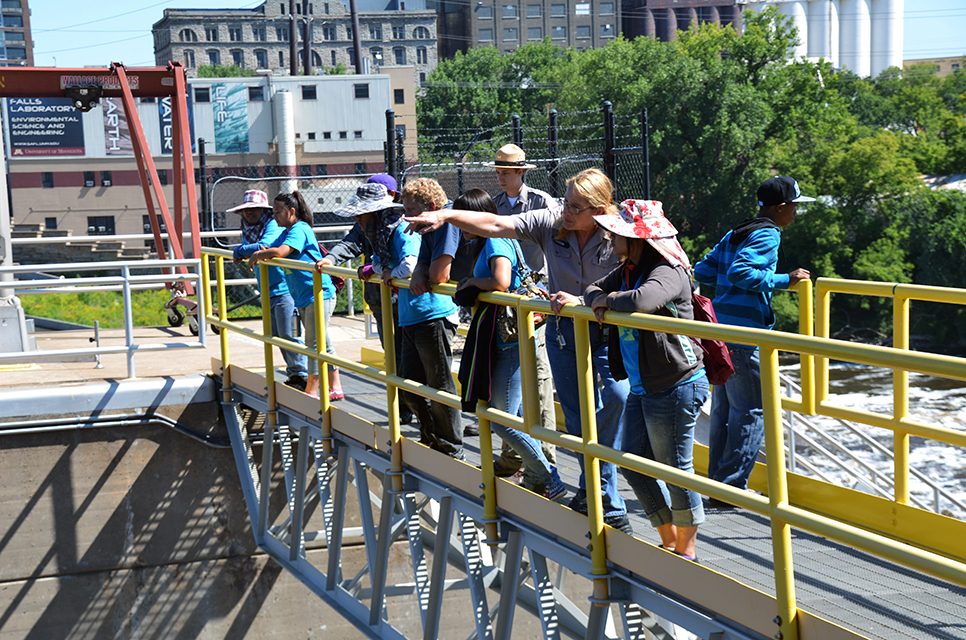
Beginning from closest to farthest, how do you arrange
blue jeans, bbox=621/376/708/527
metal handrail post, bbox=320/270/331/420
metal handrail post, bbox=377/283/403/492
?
blue jeans, bbox=621/376/708/527 → metal handrail post, bbox=377/283/403/492 → metal handrail post, bbox=320/270/331/420

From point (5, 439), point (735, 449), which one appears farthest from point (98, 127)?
point (735, 449)

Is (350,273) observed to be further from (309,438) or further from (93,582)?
(93,582)

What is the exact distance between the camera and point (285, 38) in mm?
111688

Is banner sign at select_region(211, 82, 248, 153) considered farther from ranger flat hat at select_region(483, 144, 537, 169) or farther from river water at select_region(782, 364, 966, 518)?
ranger flat hat at select_region(483, 144, 537, 169)

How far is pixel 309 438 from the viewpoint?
23.3 ft

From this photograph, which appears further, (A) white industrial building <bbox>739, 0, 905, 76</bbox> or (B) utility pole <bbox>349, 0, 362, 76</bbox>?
(A) white industrial building <bbox>739, 0, 905, 76</bbox>

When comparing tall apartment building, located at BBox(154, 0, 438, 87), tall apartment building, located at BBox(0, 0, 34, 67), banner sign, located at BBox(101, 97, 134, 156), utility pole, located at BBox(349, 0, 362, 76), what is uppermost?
tall apartment building, located at BBox(0, 0, 34, 67)

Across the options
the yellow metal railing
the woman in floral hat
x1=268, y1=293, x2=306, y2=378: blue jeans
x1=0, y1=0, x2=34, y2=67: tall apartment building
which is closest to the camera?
the yellow metal railing

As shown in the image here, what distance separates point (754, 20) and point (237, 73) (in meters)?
71.3

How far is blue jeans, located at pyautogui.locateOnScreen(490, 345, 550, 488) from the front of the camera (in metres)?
4.56

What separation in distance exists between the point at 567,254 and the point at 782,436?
156cm

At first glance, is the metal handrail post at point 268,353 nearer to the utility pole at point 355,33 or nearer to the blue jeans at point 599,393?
the blue jeans at point 599,393

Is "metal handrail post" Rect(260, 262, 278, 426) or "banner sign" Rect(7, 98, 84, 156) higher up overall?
"banner sign" Rect(7, 98, 84, 156)

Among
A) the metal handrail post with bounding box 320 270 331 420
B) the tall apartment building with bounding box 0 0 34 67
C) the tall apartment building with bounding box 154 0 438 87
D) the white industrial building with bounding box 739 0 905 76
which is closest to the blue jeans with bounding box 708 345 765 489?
the metal handrail post with bounding box 320 270 331 420
